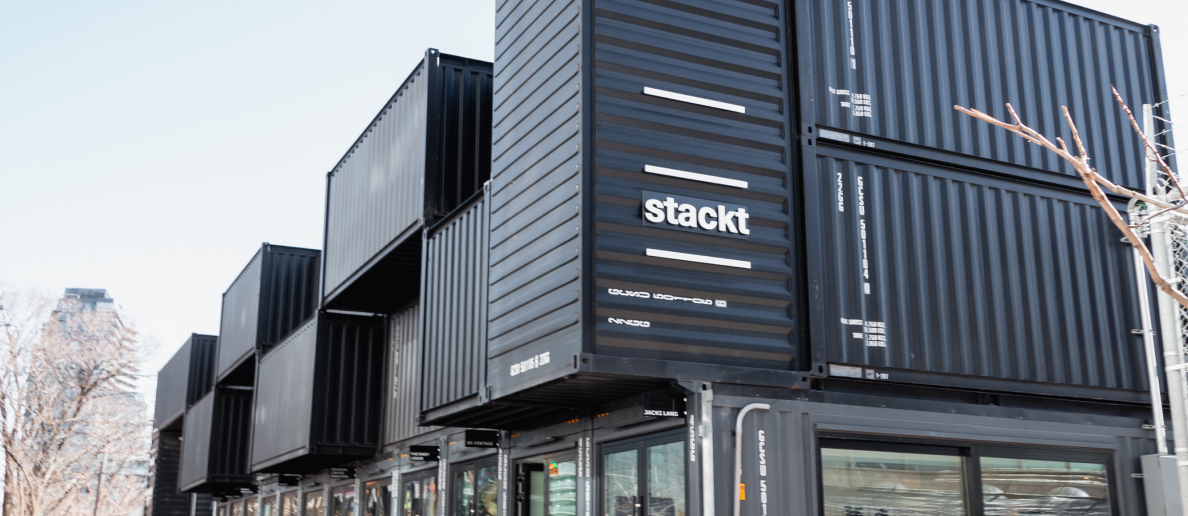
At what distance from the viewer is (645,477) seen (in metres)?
9.14

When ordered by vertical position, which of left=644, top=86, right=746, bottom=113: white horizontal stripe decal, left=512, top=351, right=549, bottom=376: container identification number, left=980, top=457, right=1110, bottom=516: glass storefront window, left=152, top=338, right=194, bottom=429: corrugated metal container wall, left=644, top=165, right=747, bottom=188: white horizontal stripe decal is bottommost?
left=980, top=457, right=1110, bottom=516: glass storefront window

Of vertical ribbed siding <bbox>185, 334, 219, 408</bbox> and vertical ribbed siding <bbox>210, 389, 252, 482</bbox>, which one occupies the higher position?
vertical ribbed siding <bbox>185, 334, 219, 408</bbox>

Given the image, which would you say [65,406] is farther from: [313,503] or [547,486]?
[547,486]

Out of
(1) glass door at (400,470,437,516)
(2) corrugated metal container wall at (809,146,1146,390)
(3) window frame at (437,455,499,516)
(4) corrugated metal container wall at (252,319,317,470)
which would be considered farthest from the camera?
(4) corrugated metal container wall at (252,319,317,470)

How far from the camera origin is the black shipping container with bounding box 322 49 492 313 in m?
13.7

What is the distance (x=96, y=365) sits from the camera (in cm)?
3812

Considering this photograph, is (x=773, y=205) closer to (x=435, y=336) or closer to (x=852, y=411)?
(x=852, y=411)

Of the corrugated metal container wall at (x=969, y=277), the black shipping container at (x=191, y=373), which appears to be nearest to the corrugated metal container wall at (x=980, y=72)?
the corrugated metal container wall at (x=969, y=277)

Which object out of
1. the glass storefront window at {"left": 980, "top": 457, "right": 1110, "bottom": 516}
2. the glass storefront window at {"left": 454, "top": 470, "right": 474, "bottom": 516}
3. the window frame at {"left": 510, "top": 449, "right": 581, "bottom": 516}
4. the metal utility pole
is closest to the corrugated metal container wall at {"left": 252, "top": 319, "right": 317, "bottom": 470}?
the glass storefront window at {"left": 454, "top": 470, "right": 474, "bottom": 516}

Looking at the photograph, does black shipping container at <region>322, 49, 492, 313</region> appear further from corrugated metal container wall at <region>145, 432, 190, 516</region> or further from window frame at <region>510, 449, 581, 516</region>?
corrugated metal container wall at <region>145, 432, 190, 516</region>

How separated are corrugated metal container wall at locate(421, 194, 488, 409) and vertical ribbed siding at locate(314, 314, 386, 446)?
474 cm

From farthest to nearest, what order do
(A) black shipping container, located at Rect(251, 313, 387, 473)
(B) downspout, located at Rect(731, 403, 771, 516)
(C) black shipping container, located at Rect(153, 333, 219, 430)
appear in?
(C) black shipping container, located at Rect(153, 333, 219, 430), (A) black shipping container, located at Rect(251, 313, 387, 473), (B) downspout, located at Rect(731, 403, 771, 516)

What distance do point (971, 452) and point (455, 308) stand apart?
5.91m

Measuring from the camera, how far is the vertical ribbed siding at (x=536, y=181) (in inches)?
341
